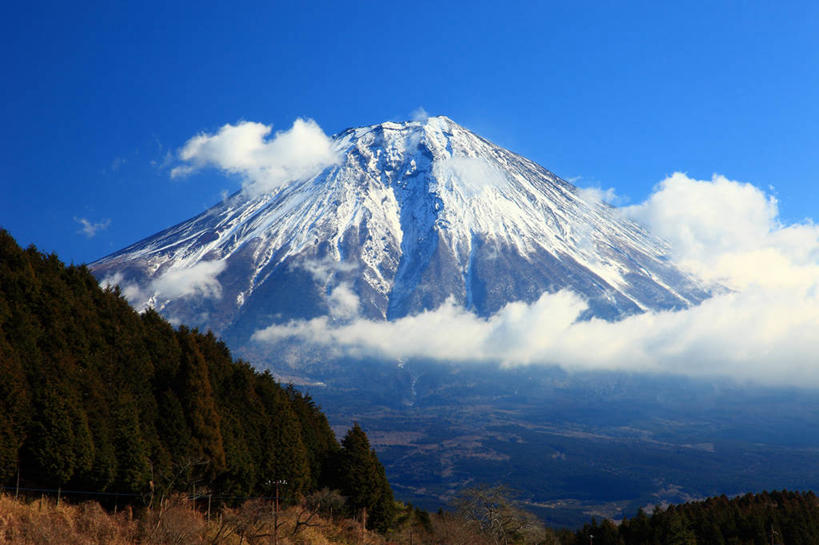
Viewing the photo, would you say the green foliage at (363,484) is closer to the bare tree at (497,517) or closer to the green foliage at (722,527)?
the bare tree at (497,517)

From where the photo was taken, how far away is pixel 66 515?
963 inches

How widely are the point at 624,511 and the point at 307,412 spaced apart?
94.0 m

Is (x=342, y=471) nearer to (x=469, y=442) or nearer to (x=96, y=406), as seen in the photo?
(x=96, y=406)

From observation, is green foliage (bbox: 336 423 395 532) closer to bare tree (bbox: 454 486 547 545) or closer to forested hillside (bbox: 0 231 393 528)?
forested hillside (bbox: 0 231 393 528)

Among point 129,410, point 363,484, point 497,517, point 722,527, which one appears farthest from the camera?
point 722,527

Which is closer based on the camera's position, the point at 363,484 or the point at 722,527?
the point at 363,484

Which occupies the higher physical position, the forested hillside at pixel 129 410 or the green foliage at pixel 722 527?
the forested hillside at pixel 129 410

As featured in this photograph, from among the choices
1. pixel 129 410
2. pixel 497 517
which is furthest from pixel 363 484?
pixel 129 410

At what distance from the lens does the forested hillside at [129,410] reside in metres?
24.8

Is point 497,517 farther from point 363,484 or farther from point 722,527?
point 722,527

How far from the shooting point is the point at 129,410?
92.8ft

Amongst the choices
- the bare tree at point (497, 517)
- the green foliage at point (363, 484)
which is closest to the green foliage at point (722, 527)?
the bare tree at point (497, 517)

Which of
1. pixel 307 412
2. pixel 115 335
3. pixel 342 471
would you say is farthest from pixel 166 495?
pixel 307 412

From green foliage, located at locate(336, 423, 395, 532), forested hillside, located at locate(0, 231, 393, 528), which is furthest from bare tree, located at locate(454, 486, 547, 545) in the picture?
forested hillside, located at locate(0, 231, 393, 528)
